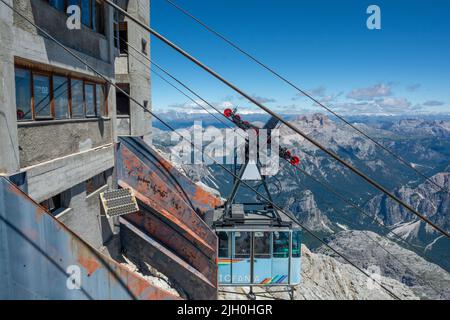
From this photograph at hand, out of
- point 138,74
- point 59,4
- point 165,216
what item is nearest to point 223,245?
point 165,216

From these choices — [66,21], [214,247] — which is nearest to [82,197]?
[66,21]

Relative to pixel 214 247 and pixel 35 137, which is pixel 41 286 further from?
pixel 214 247

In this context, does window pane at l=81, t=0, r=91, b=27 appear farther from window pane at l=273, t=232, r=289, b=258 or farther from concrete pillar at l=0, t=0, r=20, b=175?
window pane at l=273, t=232, r=289, b=258

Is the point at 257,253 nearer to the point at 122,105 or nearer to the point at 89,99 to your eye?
the point at 89,99

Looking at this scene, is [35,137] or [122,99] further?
[122,99]

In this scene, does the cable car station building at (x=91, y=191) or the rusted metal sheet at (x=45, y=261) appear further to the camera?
the cable car station building at (x=91, y=191)

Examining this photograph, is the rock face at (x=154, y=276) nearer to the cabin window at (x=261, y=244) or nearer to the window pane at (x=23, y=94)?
the cabin window at (x=261, y=244)

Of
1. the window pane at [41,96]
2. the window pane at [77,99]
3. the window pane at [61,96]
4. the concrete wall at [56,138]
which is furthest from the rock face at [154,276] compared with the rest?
the window pane at [41,96]
